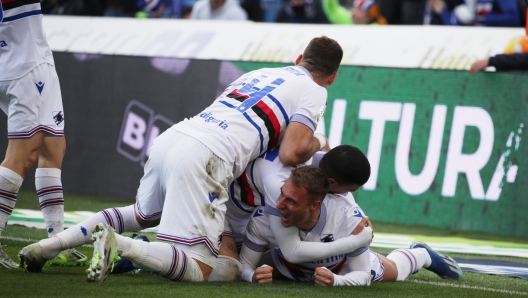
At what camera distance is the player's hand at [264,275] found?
5293 millimetres

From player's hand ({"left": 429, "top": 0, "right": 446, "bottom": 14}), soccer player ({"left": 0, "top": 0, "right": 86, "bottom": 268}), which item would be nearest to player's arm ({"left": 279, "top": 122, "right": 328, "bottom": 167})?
soccer player ({"left": 0, "top": 0, "right": 86, "bottom": 268})

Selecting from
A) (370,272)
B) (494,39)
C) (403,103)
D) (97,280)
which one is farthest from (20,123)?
(494,39)

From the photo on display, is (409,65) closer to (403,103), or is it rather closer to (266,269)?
(403,103)

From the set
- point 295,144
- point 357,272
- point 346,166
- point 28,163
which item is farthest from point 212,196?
point 28,163

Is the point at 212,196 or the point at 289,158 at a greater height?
the point at 289,158

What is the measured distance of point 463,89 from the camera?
31.2 ft

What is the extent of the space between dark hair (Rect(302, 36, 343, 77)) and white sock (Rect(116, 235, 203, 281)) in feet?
5.00

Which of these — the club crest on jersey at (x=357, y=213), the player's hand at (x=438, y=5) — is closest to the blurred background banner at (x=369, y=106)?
the player's hand at (x=438, y=5)

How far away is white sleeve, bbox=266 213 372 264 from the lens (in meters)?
5.21

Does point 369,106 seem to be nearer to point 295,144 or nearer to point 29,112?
point 295,144

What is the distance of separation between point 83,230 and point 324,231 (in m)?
1.48

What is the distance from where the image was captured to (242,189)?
5621 mm

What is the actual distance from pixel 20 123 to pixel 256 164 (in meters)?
1.60

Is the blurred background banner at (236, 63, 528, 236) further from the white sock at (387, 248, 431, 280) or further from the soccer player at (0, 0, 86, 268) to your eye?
the soccer player at (0, 0, 86, 268)
